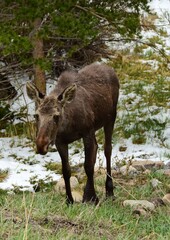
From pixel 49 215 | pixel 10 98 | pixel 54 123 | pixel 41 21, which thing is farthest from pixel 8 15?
pixel 49 215

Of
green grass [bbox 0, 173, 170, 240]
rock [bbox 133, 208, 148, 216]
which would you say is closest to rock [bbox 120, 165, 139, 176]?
green grass [bbox 0, 173, 170, 240]

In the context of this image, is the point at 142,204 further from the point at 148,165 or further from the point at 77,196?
the point at 148,165

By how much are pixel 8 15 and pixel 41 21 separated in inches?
28.4

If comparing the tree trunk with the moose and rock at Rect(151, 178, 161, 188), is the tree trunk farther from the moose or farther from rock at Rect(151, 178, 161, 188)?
rock at Rect(151, 178, 161, 188)

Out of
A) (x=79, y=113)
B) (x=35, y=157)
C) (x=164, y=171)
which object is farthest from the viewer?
(x=35, y=157)

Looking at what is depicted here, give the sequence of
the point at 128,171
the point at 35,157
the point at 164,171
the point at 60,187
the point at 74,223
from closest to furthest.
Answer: the point at 74,223 → the point at 60,187 → the point at 164,171 → the point at 128,171 → the point at 35,157

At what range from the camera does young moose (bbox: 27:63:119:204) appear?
6254 mm

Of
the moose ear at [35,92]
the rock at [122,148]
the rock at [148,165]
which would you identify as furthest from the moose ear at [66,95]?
the rock at [122,148]

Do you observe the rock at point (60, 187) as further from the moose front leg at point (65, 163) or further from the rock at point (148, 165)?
the rock at point (148, 165)

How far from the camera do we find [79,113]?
23.2 feet

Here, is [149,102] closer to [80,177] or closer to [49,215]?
[80,177]

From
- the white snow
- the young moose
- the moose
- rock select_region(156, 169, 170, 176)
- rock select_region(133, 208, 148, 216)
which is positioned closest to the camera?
the young moose

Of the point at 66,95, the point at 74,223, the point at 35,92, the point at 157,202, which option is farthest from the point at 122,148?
the point at 74,223

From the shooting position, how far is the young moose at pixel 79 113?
6.25 metres
